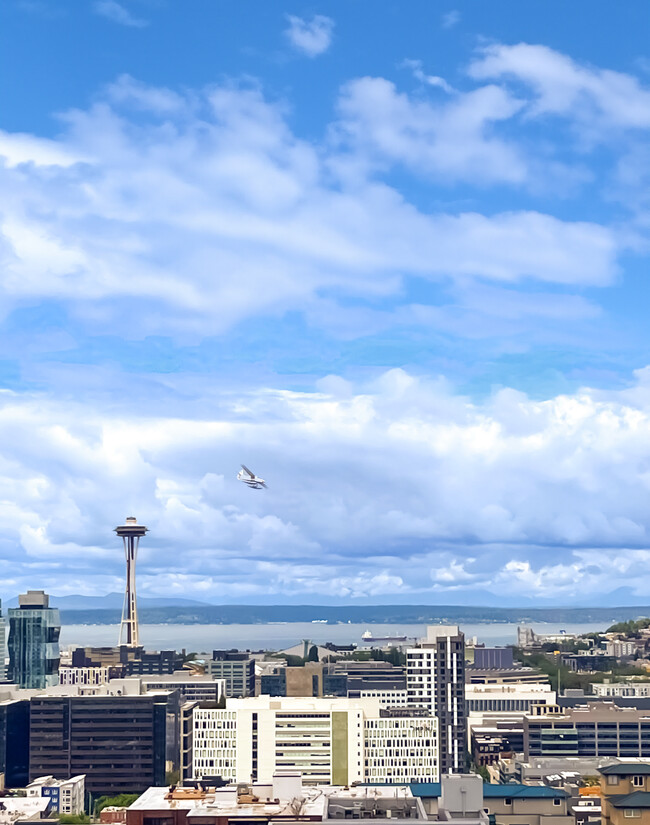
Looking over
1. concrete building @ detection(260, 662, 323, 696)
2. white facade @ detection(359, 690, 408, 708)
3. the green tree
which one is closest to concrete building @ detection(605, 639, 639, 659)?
concrete building @ detection(260, 662, 323, 696)

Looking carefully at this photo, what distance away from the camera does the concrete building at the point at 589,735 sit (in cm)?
6625

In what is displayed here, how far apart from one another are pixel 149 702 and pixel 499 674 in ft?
167

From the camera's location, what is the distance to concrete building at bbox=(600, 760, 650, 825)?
27.5 metres

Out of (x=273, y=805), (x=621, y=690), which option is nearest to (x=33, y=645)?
(x=621, y=690)

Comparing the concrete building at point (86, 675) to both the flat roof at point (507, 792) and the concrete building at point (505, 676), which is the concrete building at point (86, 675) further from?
the flat roof at point (507, 792)

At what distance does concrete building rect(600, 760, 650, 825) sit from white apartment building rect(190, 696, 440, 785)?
27268mm

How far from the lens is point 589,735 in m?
66.8

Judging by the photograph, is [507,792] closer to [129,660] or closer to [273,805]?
[273,805]

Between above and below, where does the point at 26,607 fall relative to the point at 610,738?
above

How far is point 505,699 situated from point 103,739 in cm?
3458

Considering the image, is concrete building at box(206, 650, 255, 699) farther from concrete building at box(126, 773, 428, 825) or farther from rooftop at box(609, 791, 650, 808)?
rooftop at box(609, 791, 650, 808)

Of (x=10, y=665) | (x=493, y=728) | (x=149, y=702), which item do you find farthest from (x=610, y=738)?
(x=10, y=665)

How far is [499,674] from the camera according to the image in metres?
106

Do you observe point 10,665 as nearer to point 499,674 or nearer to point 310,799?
point 499,674
